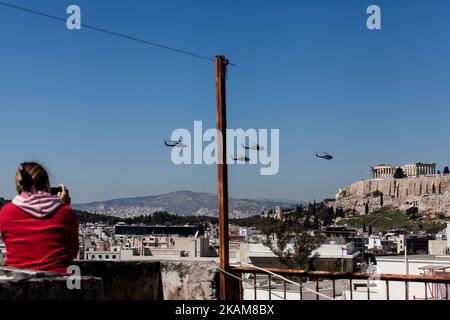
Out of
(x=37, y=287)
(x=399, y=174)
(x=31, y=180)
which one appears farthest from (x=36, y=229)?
(x=399, y=174)

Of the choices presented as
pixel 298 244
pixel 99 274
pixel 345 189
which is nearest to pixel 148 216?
pixel 345 189

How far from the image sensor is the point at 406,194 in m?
179

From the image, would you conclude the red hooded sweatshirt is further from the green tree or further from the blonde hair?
the green tree

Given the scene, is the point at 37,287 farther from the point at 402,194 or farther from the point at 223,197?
the point at 402,194

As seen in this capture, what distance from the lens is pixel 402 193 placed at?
179 m

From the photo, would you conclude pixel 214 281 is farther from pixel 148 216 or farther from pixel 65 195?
pixel 148 216

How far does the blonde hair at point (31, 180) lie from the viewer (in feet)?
13.6

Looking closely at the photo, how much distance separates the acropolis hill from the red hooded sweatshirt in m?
162

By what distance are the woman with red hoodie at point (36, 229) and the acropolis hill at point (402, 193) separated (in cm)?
16202

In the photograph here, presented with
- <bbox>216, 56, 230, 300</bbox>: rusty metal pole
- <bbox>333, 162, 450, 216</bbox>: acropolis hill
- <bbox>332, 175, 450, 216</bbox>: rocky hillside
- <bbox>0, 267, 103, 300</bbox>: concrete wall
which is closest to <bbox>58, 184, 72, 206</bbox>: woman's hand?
<bbox>0, 267, 103, 300</bbox>: concrete wall

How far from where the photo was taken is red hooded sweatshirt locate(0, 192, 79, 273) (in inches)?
159

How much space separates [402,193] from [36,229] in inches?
7158
